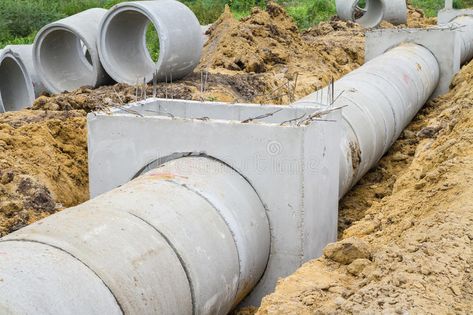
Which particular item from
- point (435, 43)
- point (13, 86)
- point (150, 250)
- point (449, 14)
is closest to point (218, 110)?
point (150, 250)

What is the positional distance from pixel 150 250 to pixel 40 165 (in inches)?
131

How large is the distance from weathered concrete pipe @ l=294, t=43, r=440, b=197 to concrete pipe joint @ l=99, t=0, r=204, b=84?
239cm

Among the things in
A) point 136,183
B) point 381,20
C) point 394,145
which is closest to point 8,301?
point 136,183

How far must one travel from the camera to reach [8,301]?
301cm

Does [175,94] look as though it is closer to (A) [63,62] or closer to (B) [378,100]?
(B) [378,100]

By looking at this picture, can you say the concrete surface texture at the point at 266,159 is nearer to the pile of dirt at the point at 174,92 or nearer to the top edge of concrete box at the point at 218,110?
the top edge of concrete box at the point at 218,110

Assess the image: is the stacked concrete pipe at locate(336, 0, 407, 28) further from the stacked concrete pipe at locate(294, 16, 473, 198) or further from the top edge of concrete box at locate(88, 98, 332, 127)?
the top edge of concrete box at locate(88, 98, 332, 127)

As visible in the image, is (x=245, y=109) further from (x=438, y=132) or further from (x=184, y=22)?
(x=184, y=22)

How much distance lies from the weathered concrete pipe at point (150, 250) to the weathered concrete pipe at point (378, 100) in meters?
2.04

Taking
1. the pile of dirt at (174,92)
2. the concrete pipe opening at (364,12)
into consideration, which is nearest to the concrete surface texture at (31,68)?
the pile of dirt at (174,92)

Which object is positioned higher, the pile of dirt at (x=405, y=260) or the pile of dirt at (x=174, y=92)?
the pile of dirt at (x=405, y=260)

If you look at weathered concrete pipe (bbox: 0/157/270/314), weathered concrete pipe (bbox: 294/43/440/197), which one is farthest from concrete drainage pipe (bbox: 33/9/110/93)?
weathered concrete pipe (bbox: 0/157/270/314)

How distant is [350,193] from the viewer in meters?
8.27

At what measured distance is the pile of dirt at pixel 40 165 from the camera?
20.2ft
